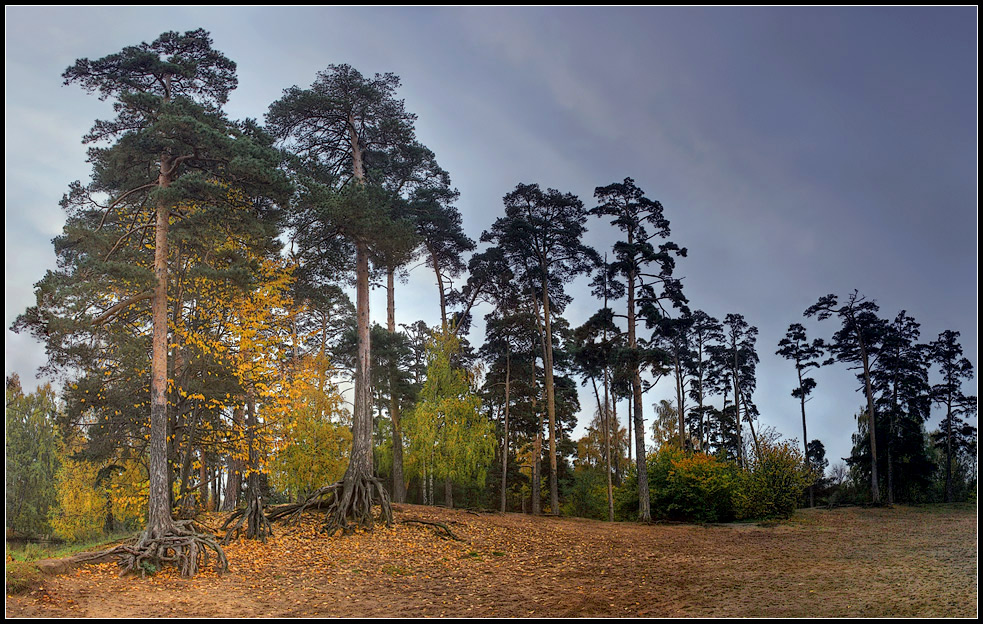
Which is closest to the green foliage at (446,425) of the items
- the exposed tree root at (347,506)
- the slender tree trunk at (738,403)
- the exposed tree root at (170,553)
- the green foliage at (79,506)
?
the exposed tree root at (347,506)

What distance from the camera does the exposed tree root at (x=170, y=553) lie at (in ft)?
39.5

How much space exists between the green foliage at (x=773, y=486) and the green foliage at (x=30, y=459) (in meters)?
35.5

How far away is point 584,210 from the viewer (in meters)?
30.8

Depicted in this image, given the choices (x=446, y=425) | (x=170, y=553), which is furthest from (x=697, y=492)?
(x=170, y=553)

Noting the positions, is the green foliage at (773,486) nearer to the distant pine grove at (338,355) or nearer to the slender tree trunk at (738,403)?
the distant pine grove at (338,355)

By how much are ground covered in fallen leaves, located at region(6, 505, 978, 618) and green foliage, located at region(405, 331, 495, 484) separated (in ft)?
22.2

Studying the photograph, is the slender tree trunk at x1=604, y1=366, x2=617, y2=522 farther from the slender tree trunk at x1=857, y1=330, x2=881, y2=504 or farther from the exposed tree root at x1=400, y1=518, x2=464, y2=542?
the slender tree trunk at x1=857, y1=330, x2=881, y2=504

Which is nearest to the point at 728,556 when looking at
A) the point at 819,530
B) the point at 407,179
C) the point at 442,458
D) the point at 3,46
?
the point at 819,530

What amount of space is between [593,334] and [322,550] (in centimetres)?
1791

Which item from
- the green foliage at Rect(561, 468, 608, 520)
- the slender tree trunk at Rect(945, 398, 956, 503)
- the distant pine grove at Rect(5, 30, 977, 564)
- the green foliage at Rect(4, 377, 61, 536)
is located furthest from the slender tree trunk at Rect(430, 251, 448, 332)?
the slender tree trunk at Rect(945, 398, 956, 503)

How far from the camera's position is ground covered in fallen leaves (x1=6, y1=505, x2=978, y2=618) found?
970 cm

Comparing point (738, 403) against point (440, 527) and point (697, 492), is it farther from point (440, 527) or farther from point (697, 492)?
point (440, 527)

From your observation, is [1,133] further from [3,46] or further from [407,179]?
[407,179]

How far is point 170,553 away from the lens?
12578mm
